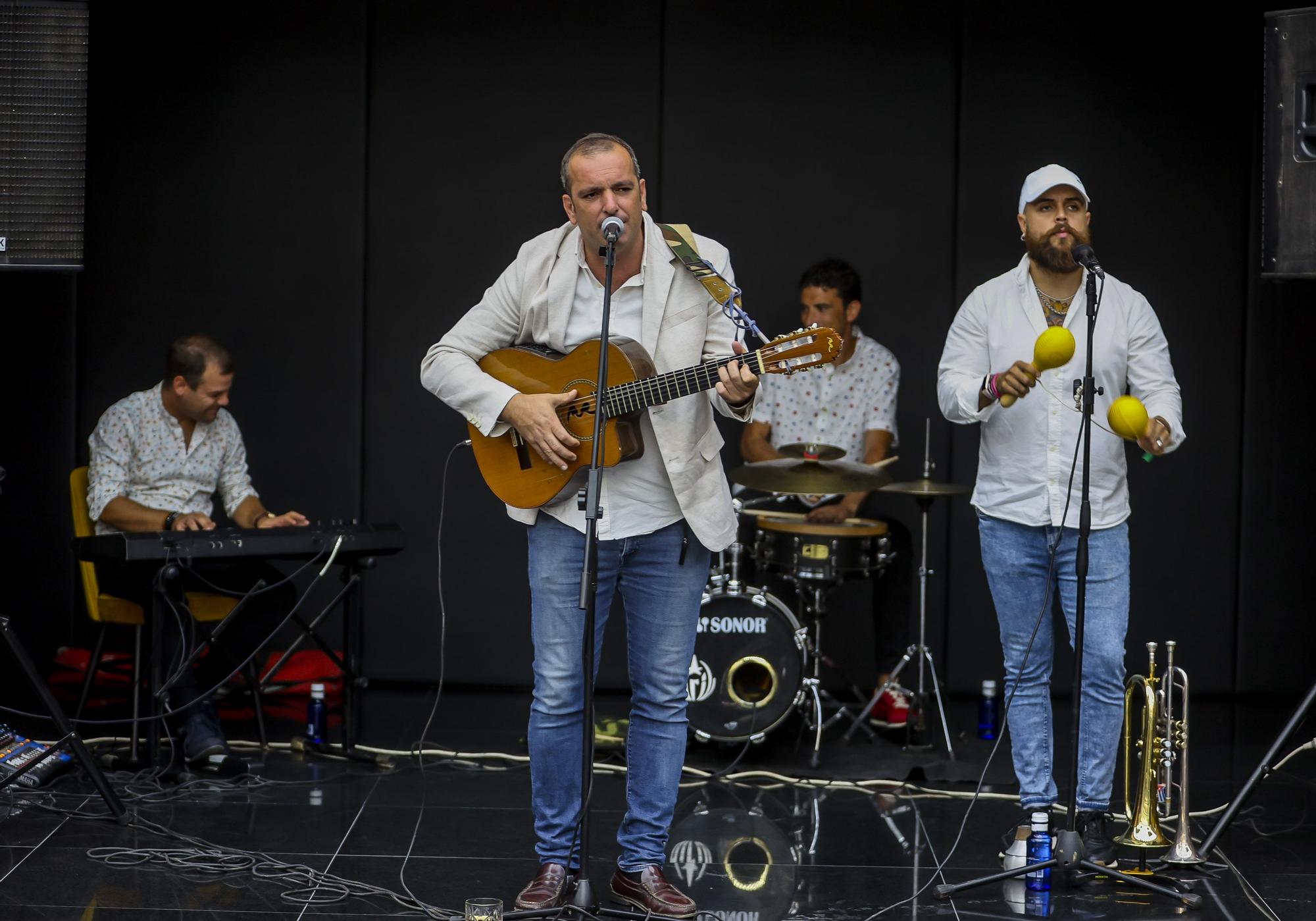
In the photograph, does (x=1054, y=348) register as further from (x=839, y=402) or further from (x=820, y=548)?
(x=839, y=402)

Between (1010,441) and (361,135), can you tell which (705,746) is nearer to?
(1010,441)

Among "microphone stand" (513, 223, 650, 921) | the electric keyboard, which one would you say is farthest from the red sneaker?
"microphone stand" (513, 223, 650, 921)

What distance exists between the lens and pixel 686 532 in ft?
11.2

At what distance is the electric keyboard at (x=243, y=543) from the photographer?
178 inches

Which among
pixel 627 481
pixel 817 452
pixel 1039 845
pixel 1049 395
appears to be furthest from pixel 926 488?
pixel 627 481

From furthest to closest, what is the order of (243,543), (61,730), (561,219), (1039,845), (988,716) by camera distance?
(561,219)
(988,716)
(243,543)
(61,730)
(1039,845)

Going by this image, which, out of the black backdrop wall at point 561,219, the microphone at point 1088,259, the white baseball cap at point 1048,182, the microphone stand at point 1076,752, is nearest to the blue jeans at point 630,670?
the microphone stand at point 1076,752

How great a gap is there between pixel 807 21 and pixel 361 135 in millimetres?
1951

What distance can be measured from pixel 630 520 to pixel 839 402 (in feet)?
8.54

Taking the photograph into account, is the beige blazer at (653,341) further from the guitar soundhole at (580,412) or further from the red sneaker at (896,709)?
the red sneaker at (896,709)

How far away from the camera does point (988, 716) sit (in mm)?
5555

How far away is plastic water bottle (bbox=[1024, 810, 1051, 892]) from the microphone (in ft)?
4.49

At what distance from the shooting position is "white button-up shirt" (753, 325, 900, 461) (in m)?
5.80

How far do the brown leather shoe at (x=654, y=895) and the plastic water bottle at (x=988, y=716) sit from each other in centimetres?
232
